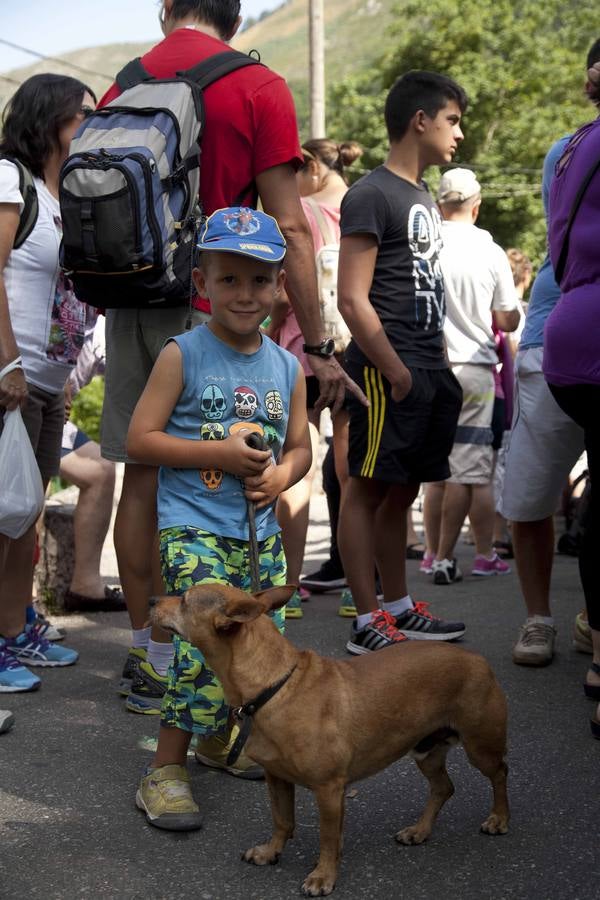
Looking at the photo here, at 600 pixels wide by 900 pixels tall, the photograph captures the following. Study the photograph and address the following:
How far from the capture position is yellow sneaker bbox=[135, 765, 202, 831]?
10.1ft

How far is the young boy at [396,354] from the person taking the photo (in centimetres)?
481

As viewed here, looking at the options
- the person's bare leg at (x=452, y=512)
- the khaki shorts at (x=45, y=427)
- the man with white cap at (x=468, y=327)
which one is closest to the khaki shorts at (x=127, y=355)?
the khaki shorts at (x=45, y=427)

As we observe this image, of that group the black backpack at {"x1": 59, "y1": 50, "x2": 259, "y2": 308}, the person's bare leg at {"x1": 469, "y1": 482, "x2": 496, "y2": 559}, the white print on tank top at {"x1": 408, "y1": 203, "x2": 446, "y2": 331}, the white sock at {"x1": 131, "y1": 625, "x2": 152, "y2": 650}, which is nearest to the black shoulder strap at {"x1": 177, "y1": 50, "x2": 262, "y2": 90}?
the black backpack at {"x1": 59, "y1": 50, "x2": 259, "y2": 308}

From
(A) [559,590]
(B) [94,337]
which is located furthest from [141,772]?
(A) [559,590]

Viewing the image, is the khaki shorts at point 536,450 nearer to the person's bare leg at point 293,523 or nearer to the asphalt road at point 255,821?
the asphalt road at point 255,821

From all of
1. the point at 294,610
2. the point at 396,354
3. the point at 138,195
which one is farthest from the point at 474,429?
the point at 138,195

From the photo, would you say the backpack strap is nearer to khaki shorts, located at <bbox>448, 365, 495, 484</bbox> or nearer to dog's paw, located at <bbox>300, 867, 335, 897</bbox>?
khaki shorts, located at <bbox>448, 365, 495, 484</bbox>

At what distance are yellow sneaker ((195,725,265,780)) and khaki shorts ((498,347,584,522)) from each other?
65.4 inches

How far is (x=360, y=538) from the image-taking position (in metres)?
4.95

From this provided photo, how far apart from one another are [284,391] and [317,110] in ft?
52.9

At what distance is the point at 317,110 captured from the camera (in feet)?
61.2

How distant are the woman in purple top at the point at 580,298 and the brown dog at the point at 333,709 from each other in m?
0.94

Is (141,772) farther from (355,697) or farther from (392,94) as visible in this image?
(392,94)

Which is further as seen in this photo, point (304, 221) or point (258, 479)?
point (304, 221)
